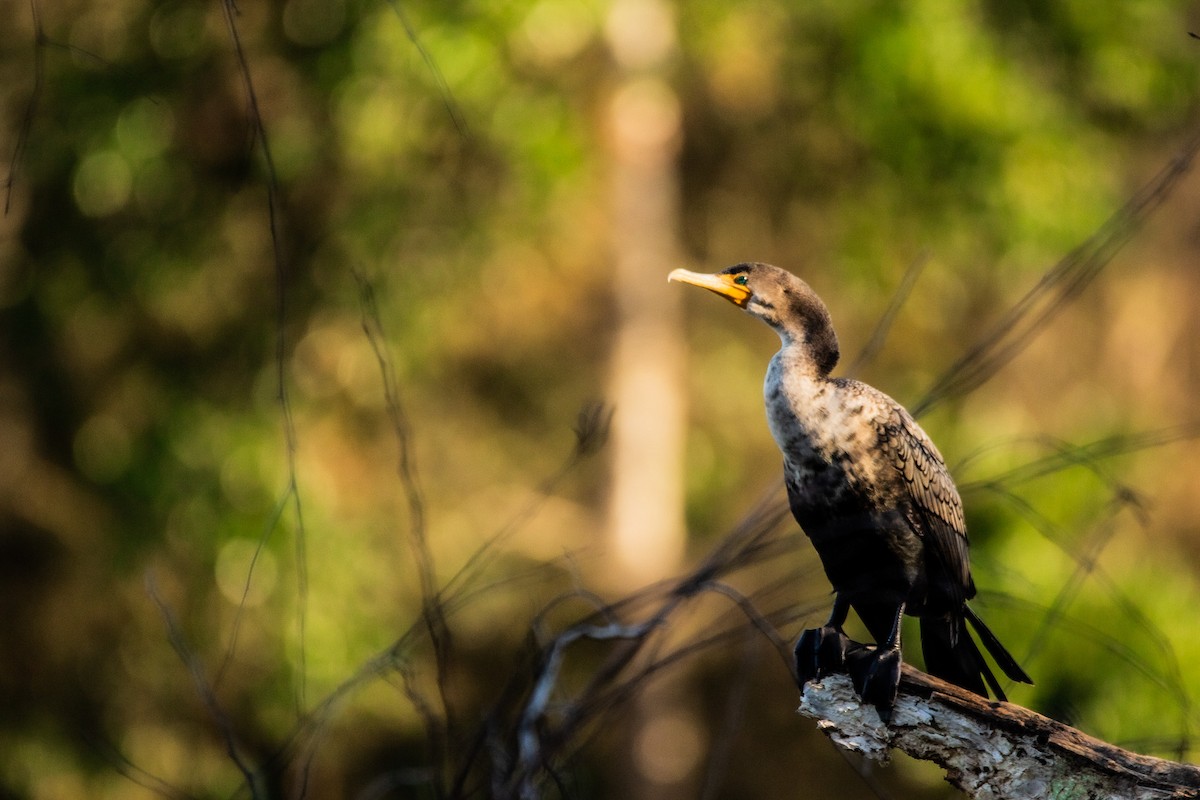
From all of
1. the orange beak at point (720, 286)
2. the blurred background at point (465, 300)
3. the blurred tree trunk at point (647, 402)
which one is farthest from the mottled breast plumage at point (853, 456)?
the blurred tree trunk at point (647, 402)

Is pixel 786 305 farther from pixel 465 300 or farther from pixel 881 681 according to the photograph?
pixel 465 300

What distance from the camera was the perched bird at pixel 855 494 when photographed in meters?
1.90

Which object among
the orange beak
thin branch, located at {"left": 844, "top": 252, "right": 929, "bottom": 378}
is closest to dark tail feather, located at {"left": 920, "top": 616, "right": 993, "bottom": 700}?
thin branch, located at {"left": 844, "top": 252, "right": 929, "bottom": 378}

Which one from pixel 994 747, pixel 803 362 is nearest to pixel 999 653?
pixel 994 747

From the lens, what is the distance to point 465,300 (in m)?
7.24

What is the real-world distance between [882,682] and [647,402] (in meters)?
5.47

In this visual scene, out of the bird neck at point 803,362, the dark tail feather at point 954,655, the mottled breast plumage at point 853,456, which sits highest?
the bird neck at point 803,362

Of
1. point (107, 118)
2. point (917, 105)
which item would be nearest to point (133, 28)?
point (107, 118)

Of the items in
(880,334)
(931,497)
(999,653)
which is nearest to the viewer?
(999,653)

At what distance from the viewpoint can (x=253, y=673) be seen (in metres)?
6.34

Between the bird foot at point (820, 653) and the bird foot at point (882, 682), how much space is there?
112 millimetres

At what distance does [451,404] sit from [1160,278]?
16.2 ft

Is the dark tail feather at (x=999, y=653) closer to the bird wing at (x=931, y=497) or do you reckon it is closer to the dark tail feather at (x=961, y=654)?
the dark tail feather at (x=961, y=654)

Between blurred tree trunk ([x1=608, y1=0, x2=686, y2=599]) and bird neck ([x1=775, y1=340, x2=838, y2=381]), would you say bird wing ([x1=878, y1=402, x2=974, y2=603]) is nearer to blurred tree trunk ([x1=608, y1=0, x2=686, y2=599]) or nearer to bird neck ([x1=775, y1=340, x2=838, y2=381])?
bird neck ([x1=775, y1=340, x2=838, y2=381])
